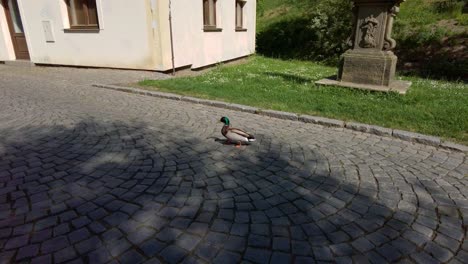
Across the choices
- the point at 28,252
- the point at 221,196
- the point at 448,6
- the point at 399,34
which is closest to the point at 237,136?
the point at 221,196

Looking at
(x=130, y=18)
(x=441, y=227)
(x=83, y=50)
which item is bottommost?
(x=441, y=227)

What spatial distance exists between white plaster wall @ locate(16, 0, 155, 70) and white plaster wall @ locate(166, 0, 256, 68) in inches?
Answer: 44.5

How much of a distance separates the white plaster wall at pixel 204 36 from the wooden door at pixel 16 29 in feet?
25.0

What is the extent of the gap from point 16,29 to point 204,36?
851 cm

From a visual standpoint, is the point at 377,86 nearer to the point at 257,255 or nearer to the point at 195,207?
the point at 195,207

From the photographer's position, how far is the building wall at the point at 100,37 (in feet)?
35.7

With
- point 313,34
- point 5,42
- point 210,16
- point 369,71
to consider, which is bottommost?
point 369,71

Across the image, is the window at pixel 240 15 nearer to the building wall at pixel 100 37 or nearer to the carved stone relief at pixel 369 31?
the building wall at pixel 100 37

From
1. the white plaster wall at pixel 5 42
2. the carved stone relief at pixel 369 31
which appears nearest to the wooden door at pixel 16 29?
the white plaster wall at pixel 5 42

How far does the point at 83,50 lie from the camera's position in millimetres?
12250

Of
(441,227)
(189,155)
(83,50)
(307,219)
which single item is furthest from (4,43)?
(441,227)

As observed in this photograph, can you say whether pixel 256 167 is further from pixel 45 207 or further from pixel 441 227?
pixel 45 207

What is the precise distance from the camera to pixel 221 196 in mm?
3473

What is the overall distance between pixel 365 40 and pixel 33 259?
822 cm
